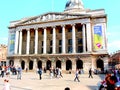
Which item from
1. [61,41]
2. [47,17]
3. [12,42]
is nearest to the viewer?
[61,41]

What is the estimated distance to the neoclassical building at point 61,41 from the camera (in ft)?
135

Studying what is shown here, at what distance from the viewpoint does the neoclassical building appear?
41094mm

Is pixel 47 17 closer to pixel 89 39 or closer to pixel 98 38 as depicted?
pixel 89 39

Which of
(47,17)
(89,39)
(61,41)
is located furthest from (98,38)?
(47,17)

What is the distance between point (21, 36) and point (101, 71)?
24.7 m

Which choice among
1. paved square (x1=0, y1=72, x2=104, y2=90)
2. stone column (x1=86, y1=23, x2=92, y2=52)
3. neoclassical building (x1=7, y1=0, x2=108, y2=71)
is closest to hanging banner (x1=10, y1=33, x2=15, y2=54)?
neoclassical building (x1=7, y1=0, x2=108, y2=71)

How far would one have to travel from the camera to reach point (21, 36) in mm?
49688

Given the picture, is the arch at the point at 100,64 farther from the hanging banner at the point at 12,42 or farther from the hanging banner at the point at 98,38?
the hanging banner at the point at 12,42

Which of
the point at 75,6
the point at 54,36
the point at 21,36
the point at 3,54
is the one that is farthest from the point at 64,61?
the point at 3,54

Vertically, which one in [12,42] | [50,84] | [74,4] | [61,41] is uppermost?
[74,4]

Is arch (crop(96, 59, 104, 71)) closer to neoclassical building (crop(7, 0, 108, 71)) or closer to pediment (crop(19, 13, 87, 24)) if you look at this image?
neoclassical building (crop(7, 0, 108, 71))

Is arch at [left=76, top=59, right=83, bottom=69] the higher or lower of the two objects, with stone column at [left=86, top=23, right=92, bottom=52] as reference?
lower

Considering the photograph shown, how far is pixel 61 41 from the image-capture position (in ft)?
153

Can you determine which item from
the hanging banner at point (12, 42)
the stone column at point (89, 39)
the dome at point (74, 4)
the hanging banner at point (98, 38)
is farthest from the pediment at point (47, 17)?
the dome at point (74, 4)
